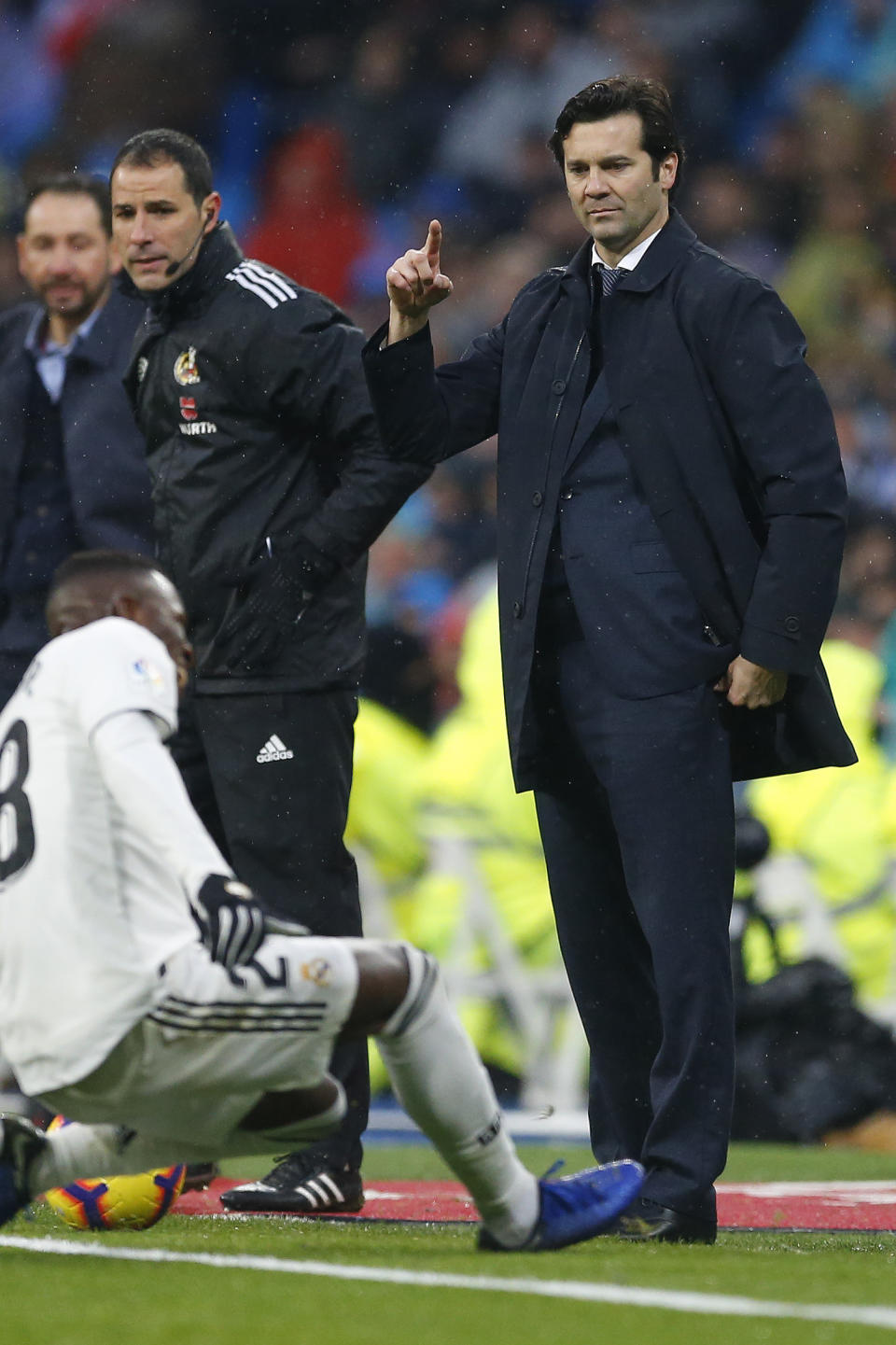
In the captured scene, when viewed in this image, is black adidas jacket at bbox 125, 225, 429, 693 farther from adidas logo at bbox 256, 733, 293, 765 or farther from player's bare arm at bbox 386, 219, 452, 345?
player's bare arm at bbox 386, 219, 452, 345

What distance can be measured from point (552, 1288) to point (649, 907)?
3.50 ft

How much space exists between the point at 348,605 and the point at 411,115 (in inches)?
261

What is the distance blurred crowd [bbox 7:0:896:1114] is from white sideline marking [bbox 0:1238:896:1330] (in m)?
5.75

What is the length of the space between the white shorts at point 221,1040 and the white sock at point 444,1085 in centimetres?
11

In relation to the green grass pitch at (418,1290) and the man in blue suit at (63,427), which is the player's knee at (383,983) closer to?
the green grass pitch at (418,1290)

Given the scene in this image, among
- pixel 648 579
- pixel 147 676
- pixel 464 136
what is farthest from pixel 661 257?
pixel 464 136

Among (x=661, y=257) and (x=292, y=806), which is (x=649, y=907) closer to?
(x=292, y=806)

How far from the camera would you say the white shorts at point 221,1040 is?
3105mm

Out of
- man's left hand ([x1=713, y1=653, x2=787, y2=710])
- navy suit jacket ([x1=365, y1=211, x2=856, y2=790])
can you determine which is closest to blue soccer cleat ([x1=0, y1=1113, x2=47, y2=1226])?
navy suit jacket ([x1=365, y1=211, x2=856, y2=790])

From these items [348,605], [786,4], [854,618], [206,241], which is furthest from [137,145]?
[786,4]

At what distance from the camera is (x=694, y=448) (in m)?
3.99

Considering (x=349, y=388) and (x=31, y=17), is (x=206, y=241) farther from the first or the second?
(x=31, y=17)

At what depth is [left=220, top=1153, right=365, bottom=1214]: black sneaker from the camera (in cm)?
439

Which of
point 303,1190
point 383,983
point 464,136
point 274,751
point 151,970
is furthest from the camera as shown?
point 464,136
